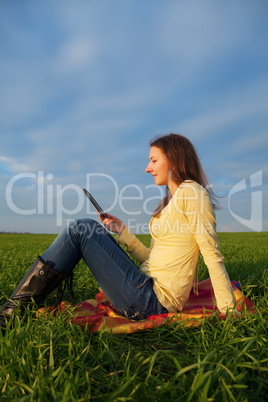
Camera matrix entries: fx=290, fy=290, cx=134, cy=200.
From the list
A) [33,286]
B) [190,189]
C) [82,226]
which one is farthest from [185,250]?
[33,286]

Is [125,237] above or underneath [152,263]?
above

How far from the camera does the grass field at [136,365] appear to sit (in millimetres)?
1691

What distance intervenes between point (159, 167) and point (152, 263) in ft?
3.40

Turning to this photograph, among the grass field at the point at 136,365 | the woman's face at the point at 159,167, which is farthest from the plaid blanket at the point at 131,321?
the woman's face at the point at 159,167

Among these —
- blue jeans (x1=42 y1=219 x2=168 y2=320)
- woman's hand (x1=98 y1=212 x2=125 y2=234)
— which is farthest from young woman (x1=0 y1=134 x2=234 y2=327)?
woman's hand (x1=98 y1=212 x2=125 y2=234)

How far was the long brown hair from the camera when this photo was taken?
10.3ft

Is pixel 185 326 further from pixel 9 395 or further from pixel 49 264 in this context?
pixel 9 395

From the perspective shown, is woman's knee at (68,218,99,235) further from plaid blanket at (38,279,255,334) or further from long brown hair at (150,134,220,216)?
long brown hair at (150,134,220,216)

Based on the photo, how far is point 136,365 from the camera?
6.70 feet

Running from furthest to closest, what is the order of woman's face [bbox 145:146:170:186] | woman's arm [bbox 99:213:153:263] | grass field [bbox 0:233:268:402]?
woman's arm [bbox 99:213:153:263] < woman's face [bbox 145:146:170:186] < grass field [bbox 0:233:268:402]

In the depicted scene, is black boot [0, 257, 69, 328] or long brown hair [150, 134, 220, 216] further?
long brown hair [150, 134, 220, 216]

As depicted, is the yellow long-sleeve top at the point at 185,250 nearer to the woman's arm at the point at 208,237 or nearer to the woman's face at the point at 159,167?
the woman's arm at the point at 208,237

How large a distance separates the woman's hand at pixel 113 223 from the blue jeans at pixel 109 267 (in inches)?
10.7

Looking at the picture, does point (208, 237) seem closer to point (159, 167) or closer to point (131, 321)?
point (159, 167)
